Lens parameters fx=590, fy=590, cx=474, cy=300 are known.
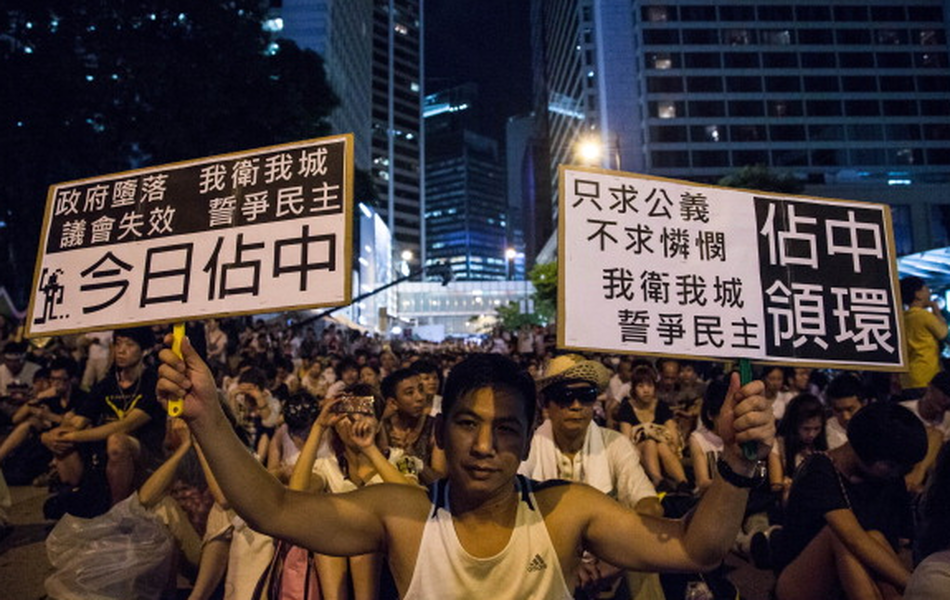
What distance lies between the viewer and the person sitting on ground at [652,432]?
5.51 m

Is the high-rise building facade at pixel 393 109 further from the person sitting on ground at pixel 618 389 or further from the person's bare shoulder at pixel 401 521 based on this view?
the person's bare shoulder at pixel 401 521

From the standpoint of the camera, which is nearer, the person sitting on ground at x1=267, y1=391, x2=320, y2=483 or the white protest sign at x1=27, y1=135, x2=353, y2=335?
the white protest sign at x1=27, y1=135, x2=353, y2=335

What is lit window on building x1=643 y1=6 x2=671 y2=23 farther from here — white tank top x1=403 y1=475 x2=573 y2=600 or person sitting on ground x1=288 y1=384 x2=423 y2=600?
white tank top x1=403 y1=475 x2=573 y2=600

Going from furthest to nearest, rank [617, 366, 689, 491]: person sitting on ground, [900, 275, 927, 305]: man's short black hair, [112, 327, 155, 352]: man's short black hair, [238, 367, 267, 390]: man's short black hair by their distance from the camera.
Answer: [238, 367, 267, 390]: man's short black hair, [900, 275, 927, 305]: man's short black hair, [617, 366, 689, 491]: person sitting on ground, [112, 327, 155, 352]: man's short black hair

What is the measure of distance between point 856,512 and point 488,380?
267cm

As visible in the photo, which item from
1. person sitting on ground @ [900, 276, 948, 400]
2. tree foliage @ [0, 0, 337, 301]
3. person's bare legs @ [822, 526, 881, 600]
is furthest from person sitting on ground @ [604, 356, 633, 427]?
tree foliage @ [0, 0, 337, 301]

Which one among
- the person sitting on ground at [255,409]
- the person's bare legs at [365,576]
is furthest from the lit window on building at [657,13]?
the person's bare legs at [365,576]

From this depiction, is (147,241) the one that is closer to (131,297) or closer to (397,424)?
(131,297)

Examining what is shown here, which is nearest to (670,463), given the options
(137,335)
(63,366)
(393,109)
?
(137,335)

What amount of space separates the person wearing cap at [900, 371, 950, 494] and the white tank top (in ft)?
14.5

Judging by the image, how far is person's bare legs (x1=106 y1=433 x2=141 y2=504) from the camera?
14.3 feet

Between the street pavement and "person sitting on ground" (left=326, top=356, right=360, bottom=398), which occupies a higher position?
"person sitting on ground" (left=326, top=356, right=360, bottom=398)

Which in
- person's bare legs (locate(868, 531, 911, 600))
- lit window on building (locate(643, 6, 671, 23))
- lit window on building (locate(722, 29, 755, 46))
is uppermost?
lit window on building (locate(643, 6, 671, 23))

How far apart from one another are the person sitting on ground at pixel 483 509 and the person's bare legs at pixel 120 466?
291 centimetres
